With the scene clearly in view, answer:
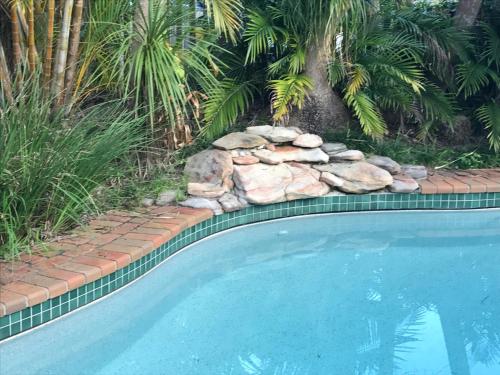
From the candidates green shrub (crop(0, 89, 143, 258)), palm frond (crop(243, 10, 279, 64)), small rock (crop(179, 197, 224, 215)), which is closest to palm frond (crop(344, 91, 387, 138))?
palm frond (crop(243, 10, 279, 64))

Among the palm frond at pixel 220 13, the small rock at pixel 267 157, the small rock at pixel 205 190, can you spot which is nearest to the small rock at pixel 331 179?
the small rock at pixel 267 157

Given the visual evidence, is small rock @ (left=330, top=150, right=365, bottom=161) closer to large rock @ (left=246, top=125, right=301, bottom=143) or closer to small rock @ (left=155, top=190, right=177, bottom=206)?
large rock @ (left=246, top=125, right=301, bottom=143)

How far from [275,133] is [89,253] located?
255 centimetres

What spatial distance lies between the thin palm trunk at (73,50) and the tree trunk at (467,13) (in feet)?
14.8

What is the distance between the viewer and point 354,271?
164 inches

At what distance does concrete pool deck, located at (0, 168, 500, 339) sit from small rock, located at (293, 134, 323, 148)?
0.57m

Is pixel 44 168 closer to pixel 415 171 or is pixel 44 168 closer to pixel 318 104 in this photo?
pixel 318 104

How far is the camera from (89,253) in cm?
335

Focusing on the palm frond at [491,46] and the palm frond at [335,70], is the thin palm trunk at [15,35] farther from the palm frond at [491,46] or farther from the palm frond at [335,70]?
the palm frond at [491,46]

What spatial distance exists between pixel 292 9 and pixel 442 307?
3.47 meters

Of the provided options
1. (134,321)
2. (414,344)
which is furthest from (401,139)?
(134,321)

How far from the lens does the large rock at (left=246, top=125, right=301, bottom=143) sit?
5.39m

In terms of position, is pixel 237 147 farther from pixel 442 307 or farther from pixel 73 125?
pixel 442 307

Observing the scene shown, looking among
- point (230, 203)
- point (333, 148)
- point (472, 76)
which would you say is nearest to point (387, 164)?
point (333, 148)
